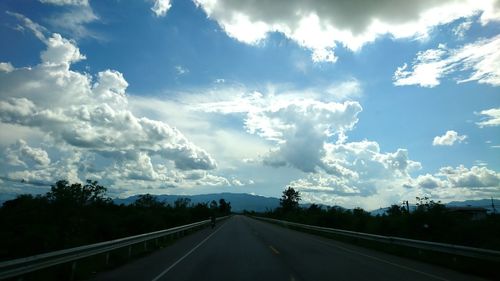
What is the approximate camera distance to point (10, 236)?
20.1m

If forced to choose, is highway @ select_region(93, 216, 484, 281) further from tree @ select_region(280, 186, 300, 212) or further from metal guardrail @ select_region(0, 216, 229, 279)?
tree @ select_region(280, 186, 300, 212)

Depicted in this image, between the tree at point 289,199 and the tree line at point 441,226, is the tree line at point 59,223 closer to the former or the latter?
the tree line at point 441,226

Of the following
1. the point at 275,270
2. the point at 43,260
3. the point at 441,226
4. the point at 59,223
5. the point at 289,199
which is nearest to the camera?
the point at 43,260

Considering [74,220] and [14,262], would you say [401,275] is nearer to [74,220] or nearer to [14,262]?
[14,262]

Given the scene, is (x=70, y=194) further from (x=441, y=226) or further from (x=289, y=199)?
(x=289, y=199)

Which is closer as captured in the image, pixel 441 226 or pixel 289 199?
pixel 441 226

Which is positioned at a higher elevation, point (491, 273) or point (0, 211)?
point (0, 211)

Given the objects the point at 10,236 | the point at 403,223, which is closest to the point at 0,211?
the point at 10,236

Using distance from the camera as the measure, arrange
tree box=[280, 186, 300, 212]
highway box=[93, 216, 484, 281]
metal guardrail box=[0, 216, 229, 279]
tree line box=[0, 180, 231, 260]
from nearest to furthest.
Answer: metal guardrail box=[0, 216, 229, 279], highway box=[93, 216, 484, 281], tree line box=[0, 180, 231, 260], tree box=[280, 186, 300, 212]

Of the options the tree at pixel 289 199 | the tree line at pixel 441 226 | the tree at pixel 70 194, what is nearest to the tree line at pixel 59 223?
the tree at pixel 70 194

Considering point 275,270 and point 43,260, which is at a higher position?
point 43,260

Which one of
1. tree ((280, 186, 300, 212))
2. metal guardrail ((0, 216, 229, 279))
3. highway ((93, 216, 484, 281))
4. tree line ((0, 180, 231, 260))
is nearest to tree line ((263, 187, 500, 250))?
highway ((93, 216, 484, 281))

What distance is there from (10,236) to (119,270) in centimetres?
965

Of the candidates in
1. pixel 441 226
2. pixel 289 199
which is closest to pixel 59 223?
pixel 441 226
